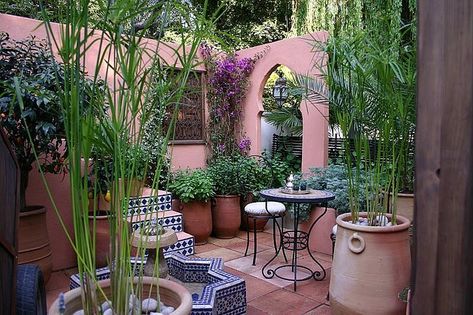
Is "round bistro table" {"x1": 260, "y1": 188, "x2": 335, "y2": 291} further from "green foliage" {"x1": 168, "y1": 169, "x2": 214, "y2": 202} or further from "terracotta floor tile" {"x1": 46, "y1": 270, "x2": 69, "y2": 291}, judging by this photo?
"terracotta floor tile" {"x1": 46, "y1": 270, "x2": 69, "y2": 291}

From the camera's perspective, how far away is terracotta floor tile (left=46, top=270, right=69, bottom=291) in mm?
3017

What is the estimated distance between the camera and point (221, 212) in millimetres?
4355

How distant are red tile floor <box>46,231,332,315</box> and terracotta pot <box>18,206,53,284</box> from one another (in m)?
0.28

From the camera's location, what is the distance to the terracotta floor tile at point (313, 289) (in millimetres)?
2779

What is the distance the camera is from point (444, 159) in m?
0.69

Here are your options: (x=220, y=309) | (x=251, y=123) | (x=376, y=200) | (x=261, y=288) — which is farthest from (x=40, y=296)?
(x=251, y=123)

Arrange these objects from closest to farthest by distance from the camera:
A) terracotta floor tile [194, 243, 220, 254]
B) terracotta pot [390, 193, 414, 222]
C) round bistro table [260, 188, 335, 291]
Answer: round bistro table [260, 188, 335, 291]
terracotta pot [390, 193, 414, 222]
terracotta floor tile [194, 243, 220, 254]

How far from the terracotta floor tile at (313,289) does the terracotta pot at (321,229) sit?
64cm

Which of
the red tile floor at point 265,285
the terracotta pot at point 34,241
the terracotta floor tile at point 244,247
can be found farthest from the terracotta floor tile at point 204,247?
the terracotta pot at point 34,241

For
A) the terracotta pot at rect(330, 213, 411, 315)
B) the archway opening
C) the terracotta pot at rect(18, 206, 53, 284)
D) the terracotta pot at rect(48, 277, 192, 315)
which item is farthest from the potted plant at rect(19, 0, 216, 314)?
the archway opening

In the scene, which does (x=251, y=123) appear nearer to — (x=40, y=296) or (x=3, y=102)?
(x=3, y=102)

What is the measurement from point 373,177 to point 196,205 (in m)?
2.29

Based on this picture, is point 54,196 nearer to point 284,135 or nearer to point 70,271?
point 70,271

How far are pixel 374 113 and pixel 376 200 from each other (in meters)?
0.59
